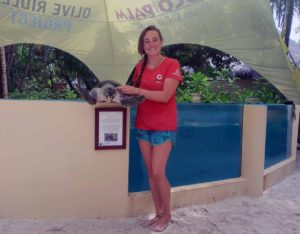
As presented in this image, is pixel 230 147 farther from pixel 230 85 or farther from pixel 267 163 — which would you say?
pixel 230 85

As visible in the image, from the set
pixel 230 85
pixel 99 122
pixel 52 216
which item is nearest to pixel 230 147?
pixel 99 122

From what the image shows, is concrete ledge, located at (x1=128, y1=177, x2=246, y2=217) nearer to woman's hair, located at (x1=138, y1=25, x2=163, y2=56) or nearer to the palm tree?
woman's hair, located at (x1=138, y1=25, x2=163, y2=56)

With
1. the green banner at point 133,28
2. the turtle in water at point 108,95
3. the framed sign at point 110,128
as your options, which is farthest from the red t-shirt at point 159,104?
the green banner at point 133,28

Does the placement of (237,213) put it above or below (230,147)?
below

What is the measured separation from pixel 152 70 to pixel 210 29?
19.6 feet

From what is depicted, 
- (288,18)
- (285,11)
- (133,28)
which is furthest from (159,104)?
(285,11)

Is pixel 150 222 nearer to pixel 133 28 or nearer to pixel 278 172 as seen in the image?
pixel 278 172

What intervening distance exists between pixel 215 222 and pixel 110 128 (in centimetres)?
130

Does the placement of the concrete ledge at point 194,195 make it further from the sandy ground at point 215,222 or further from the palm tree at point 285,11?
the palm tree at point 285,11

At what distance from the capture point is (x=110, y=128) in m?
3.56

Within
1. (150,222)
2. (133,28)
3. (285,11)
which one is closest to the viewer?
(150,222)

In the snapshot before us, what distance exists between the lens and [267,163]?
5262 mm

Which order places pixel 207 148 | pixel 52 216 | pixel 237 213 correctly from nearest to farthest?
pixel 52 216, pixel 237 213, pixel 207 148

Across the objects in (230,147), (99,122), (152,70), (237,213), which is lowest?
(237,213)
